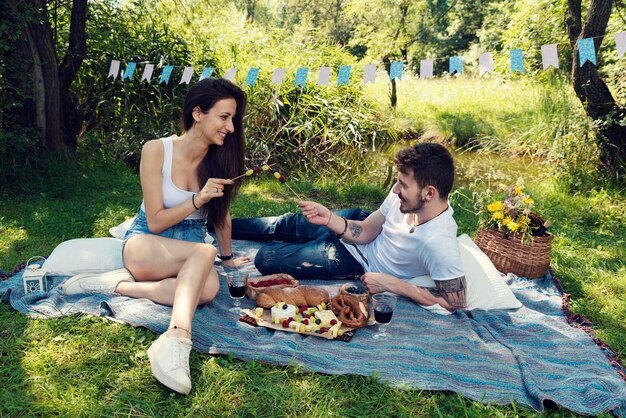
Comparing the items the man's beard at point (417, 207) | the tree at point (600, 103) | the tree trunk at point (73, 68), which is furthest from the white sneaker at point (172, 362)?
the tree at point (600, 103)

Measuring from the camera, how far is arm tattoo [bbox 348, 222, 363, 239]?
11.2 feet

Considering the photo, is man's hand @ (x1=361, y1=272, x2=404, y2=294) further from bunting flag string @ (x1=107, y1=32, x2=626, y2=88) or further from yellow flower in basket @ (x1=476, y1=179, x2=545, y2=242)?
bunting flag string @ (x1=107, y1=32, x2=626, y2=88)

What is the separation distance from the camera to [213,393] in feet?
7.40

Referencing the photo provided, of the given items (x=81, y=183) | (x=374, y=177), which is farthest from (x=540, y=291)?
(x=81, y=183)

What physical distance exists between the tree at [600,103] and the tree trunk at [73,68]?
5686 mm

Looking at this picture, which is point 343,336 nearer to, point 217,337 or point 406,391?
point 406,391

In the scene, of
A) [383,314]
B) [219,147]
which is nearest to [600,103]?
[383,314]

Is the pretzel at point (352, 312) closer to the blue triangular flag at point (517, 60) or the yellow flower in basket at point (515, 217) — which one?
the yellow flower in basket at point (515, 217)

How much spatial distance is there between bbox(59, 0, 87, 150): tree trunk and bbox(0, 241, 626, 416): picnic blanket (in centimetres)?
371

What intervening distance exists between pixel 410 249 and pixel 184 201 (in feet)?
4.69

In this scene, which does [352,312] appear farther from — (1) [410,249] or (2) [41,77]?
(2) [41,77]

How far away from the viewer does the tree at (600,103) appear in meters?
5.41

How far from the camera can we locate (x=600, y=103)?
562cm

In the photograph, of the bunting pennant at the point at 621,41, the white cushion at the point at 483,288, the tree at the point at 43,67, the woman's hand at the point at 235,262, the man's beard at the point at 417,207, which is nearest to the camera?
the man's beard at the point at 417,207
